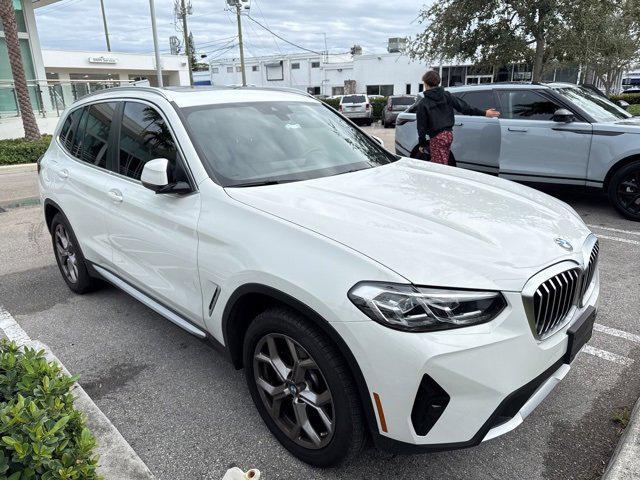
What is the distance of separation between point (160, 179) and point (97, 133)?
1.56 meters

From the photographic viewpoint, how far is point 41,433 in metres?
1.68

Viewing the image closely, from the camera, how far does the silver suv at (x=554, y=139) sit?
253 inches

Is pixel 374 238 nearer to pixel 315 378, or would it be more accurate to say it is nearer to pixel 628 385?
pixel 315 378

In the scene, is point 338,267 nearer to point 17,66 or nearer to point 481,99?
point 481,99

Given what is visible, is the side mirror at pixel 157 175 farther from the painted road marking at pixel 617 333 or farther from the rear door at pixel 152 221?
the painted road marking at pixel 617 333

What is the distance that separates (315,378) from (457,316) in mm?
721

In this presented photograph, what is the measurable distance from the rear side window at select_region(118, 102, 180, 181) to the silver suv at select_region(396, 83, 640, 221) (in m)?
5.37

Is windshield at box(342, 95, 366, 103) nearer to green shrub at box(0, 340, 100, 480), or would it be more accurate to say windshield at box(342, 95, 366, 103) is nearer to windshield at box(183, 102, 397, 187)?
windshield at box(183, 102, 397, 187)

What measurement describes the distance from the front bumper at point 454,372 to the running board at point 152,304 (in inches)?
49.7

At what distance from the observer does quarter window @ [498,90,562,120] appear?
7.03 m

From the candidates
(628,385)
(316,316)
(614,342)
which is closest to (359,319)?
(316,316)

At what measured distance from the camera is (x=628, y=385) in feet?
10.1

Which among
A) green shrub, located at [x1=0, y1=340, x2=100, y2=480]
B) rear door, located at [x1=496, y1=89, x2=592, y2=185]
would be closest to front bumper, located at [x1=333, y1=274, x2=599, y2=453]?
green shrub, located at [x1=0, y1=340, x2=100, y2=480]

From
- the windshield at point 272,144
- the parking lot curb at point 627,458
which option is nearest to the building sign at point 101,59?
the windshield at point 272,144
